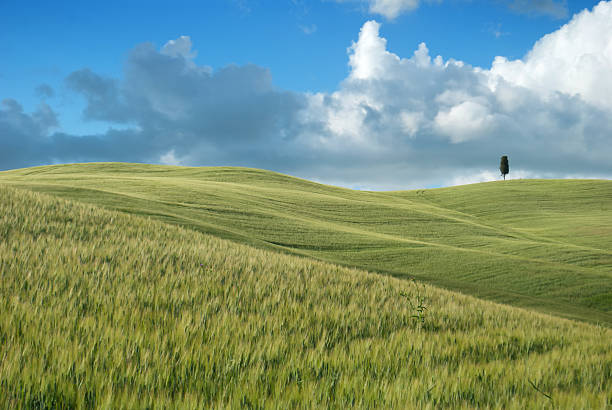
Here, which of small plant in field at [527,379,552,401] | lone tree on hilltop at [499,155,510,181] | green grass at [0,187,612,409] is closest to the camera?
green grass at [0,187,612,409]

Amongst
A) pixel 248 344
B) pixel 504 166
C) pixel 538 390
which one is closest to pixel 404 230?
pixel 538 390

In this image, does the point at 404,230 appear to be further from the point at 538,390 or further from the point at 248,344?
the point at 248,344

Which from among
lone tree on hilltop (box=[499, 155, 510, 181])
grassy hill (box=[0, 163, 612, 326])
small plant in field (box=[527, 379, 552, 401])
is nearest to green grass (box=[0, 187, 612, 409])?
small plant in field (box=[527, 379, 552, 401])

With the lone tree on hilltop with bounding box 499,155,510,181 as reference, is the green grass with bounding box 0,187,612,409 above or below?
below

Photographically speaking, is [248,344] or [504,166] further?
[504,166]

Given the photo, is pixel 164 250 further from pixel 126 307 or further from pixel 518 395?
pixel 518 395

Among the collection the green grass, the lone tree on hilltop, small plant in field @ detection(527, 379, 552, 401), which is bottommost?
small plant in field @ detection(527, 379, 552, 401)

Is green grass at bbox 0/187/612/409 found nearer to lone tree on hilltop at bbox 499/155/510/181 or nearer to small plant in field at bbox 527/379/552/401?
small plant in field at bbox 527/379/552/401

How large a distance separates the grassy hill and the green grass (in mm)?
10309

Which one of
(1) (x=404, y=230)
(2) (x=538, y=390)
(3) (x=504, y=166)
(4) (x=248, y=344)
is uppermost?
(3) (x=504, y=166)

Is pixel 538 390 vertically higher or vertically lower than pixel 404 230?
lower

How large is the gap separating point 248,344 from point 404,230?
28.8 m

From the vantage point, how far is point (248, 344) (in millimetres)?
3154

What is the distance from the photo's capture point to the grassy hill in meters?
17.3
